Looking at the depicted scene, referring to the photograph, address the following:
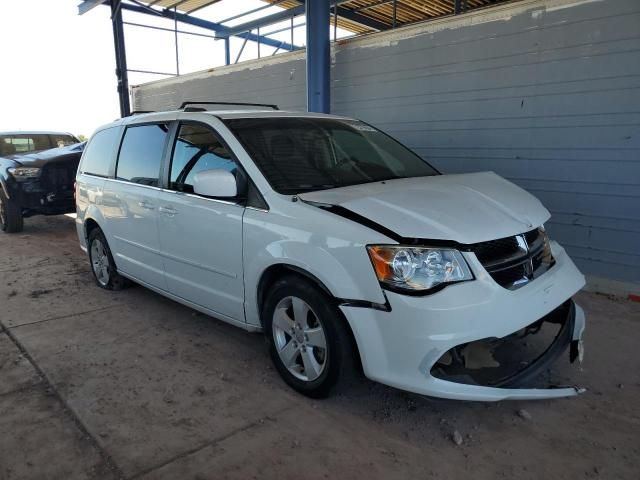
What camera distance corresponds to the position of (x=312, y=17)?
665cm

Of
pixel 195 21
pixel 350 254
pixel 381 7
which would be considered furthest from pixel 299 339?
pixel 195 21

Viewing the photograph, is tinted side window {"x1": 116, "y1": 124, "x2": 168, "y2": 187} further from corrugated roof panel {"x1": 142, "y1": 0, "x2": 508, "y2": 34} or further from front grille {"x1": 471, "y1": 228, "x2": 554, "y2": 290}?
corrugated roof panel {"x1": 142, "y1": 0, "x2": 508, "y2": 34}

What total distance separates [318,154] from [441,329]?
5.22 ft

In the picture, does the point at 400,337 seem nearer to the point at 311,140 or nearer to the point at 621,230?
the point at 311,140

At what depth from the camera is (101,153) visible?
16.1 ft

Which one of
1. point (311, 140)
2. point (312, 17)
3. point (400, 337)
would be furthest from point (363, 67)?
point (400, 337)

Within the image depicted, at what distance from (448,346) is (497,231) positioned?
0.69 meters

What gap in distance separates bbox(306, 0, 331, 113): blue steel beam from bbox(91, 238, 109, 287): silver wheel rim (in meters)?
3.45

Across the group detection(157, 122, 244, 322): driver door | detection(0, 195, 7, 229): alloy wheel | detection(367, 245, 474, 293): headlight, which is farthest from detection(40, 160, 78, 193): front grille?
detection(367, 245, 474, 293): headlight

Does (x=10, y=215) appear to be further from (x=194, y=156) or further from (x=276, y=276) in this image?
(x=276, y=276)

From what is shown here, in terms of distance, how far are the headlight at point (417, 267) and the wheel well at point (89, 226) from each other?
11.9ft

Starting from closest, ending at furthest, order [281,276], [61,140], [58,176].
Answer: [281,276], [58,176], [61,140]

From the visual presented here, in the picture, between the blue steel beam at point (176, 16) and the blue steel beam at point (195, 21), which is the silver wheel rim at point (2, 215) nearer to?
the blue steel beam at point (176, 16)

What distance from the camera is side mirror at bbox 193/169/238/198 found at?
118 inches
